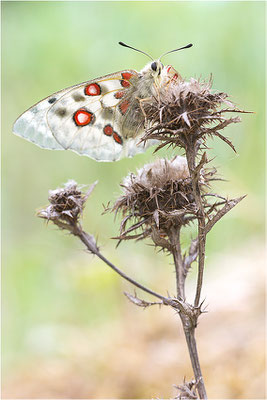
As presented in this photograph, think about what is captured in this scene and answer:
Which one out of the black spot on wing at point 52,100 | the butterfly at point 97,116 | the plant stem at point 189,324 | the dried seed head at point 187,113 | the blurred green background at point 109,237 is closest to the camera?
the dried seed head at point 187,113

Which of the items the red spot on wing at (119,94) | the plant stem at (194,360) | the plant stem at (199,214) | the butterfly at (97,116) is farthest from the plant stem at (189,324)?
the red spot on wing at (119,94)

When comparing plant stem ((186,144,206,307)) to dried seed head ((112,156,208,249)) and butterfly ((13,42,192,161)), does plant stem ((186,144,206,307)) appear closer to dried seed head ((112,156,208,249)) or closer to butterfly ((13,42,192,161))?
dried seed head ((112,156,208,249))

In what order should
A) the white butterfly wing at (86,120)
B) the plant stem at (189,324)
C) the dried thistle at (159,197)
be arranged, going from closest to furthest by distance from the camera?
1. the plant stem at (189,324)
2. the dried thistle at (159,197)
3. the white butterfly wing at (86,120)

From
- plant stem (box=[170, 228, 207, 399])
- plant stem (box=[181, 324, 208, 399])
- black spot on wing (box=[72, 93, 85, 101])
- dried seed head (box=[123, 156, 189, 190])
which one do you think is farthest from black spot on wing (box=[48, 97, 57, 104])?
plant stem (box=[181, 324, 208, 399])

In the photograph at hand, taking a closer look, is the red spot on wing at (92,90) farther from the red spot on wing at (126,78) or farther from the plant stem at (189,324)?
the plant stem at (189,324)

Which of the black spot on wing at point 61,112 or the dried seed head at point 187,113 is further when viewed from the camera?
the black spot on wing at point 61,112

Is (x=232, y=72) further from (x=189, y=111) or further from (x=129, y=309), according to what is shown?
(x=189, y=111)

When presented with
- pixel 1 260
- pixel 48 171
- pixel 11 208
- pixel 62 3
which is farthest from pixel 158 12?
pixel 1 260
